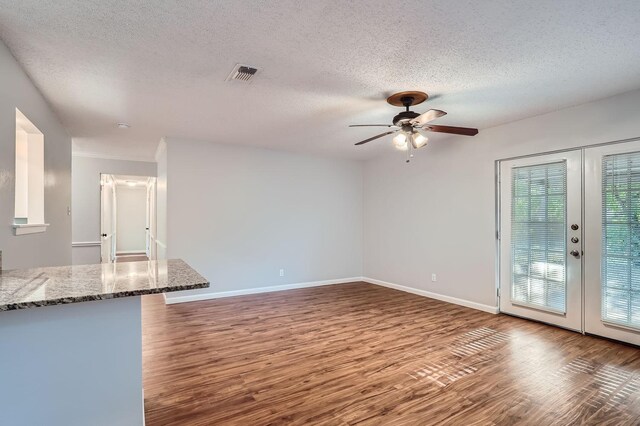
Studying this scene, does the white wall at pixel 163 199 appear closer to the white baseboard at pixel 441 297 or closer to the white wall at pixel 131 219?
the white baseboard at pixel 441 297

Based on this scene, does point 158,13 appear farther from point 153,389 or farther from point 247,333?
point 247,333

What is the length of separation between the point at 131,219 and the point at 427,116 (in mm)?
11665

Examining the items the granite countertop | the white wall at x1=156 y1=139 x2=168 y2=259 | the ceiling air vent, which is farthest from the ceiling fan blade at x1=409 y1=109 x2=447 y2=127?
the white wall at x1=156 y1=139 x2=168 y2=259

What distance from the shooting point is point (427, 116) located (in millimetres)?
2826

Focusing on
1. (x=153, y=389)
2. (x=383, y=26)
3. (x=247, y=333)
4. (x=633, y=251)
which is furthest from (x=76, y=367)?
(x=633, y=251)

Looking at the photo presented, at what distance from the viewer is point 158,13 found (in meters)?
1.93

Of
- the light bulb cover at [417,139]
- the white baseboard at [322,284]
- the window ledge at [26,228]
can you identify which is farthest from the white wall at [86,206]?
the light bulb cover at [417,139]

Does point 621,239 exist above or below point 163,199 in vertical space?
below

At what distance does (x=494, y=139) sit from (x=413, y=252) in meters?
2.14

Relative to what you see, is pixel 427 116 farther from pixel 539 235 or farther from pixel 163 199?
pixel 163 199

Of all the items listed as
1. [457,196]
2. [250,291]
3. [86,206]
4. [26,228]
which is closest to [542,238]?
[457,196]

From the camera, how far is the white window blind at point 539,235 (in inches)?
146

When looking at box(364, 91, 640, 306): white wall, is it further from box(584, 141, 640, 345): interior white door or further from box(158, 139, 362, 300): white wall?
box(158, 139, 362, 300): white wall

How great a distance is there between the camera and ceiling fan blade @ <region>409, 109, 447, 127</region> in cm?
272
